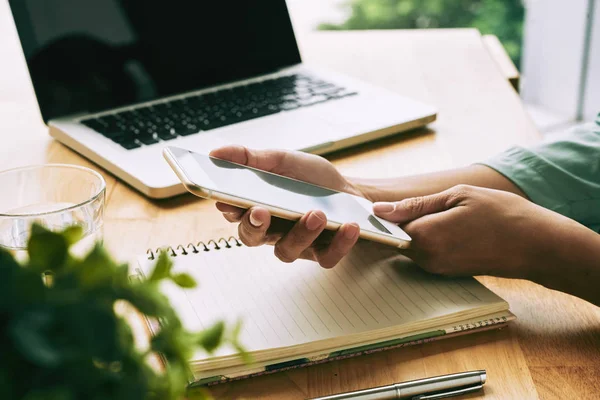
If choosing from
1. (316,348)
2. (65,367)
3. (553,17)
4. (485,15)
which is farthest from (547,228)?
(485,15)

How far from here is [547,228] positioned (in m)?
0.69

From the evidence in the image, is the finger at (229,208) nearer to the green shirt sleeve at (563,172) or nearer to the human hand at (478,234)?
the human hand at (478,234)

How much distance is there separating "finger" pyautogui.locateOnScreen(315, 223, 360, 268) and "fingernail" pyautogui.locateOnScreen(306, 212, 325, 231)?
2cm

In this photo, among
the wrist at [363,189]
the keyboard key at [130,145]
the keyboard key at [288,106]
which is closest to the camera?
the wrist at [363,189]

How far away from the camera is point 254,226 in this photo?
64 centimetres

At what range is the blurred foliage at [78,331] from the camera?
24 centimetres

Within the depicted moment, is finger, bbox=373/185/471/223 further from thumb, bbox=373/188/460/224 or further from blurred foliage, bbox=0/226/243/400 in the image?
blurred foliage, bbox=0/226/243/400

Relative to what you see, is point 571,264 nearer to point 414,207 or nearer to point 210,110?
point 414,207

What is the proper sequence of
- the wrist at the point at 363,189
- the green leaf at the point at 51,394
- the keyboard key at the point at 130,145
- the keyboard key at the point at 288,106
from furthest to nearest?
1. the keyboard key at the point at 288,106
2. the keyboard key at the point at 130,145
3. the wrist at the point at 363,189
4. the green leaf at the point at 51,394

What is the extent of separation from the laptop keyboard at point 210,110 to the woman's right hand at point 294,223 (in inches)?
10.5

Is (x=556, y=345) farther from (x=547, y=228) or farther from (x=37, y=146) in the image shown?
(x=37, y=146)

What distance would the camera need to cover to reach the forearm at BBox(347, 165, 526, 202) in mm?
828

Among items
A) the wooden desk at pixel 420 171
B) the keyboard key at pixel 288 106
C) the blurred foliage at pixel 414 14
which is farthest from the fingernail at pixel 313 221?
the blurred foliage at pixel 414 14

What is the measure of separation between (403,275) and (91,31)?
2.07 feet
